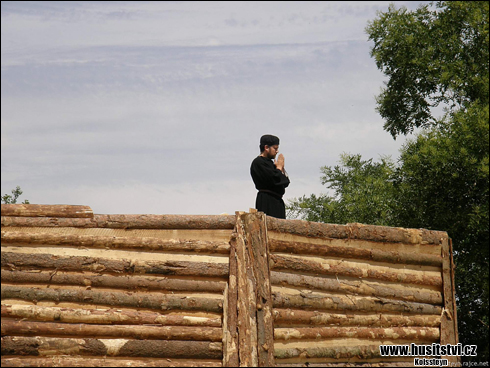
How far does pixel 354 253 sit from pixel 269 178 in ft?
6.40

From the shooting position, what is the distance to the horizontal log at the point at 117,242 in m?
6.82

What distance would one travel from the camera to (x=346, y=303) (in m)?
7.50

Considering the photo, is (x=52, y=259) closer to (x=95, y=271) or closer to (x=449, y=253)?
(x=95, y=271)

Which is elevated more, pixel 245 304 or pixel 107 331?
pixel 245 304

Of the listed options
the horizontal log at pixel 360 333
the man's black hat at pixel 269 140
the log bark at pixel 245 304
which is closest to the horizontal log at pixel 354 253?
the log bark at pixel 245 304

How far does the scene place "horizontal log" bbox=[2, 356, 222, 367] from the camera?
636 cm

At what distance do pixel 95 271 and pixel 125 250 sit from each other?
442 mm

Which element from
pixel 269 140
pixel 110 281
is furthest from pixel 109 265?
pixel 269 140

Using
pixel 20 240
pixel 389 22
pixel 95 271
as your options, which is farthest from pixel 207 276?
pixel 389 22

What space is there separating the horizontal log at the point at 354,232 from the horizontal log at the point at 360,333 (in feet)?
4.13

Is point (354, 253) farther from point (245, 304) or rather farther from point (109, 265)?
point (109, 265)

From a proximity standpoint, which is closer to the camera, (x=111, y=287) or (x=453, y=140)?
(x=111, y=287)

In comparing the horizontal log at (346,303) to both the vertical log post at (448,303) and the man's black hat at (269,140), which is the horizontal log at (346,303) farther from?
the man's black hat at (269,140)

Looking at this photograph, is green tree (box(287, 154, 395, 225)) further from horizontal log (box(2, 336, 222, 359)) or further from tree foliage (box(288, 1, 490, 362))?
horizontal log (box(2, 336, 222, 359))
